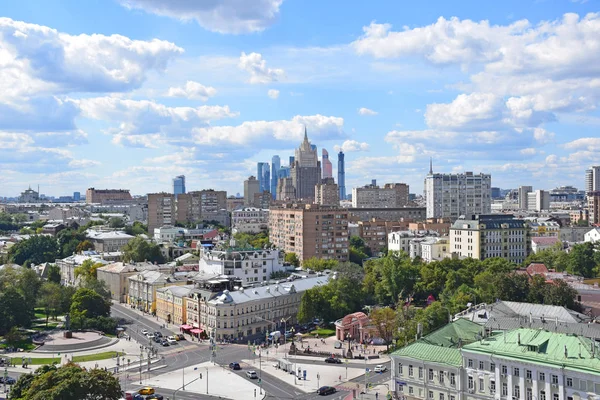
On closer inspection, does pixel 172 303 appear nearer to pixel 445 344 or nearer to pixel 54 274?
pixel 54 274

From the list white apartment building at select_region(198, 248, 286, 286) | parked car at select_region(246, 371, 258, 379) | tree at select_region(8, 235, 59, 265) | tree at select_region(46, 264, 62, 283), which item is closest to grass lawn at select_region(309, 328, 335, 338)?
parked car at select_region(246, 371, 258, 379)

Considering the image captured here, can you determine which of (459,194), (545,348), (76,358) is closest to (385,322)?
(545,348)

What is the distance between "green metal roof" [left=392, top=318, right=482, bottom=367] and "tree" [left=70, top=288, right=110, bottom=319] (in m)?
51.9

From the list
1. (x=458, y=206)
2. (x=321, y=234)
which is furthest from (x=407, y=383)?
(x=458, y=206)

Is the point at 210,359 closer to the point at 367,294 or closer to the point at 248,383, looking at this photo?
the point at 248,383

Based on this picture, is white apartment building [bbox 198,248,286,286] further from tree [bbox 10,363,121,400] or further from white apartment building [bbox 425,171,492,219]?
white apartment building [bbox 425,171,492,219]

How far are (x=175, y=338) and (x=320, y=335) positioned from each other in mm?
18786

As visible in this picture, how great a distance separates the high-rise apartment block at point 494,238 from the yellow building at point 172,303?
57.6 m

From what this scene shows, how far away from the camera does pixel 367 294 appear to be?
9725 centimetres

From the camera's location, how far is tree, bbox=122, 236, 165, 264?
140875 millimetres

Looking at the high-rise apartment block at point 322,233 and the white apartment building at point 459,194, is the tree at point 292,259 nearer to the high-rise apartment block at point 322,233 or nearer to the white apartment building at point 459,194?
the high-rise apartment block at point 322,233

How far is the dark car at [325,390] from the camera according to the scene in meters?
58.2

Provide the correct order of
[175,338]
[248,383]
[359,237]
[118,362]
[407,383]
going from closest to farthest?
1. [407,383]
2. [248,383]
3. [118,362]
4. [175,338]
5. [359,237]

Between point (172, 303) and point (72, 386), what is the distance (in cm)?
4911
